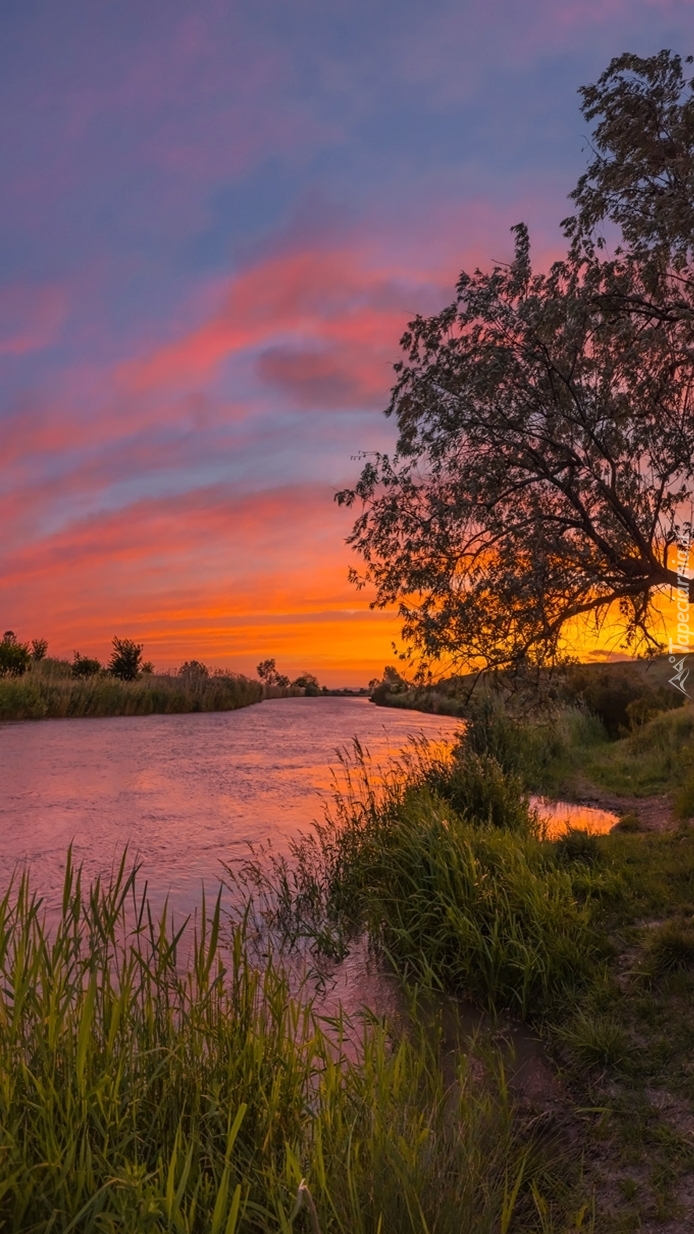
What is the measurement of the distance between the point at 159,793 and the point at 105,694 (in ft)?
47.1

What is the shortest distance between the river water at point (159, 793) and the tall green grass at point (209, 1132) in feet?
4.78

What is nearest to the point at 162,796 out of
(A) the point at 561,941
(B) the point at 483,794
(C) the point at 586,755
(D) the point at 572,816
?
(B) the point at 483,794

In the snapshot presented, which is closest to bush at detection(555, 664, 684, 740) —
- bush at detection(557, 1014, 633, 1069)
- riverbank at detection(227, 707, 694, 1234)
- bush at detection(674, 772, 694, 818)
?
bush at detection(674, 772, 694, 818)

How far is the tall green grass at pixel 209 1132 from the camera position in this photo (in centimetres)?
252

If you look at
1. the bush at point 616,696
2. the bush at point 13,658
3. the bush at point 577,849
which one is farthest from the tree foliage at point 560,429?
the bush at point 13,658

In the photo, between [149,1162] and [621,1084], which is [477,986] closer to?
[621,1084]

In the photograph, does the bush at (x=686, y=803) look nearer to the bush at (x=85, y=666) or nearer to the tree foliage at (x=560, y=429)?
the tree foliage at (x=560, y=429)

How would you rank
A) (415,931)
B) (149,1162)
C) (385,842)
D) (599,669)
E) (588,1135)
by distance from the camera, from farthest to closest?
(599,669)
(385,842)
(415,931)
(588,1135)
(149,1162)

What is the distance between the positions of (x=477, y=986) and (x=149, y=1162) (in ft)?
11.8

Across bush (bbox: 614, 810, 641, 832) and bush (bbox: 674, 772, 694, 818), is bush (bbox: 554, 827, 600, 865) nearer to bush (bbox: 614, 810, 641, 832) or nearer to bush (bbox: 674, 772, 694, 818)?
bush (bbox: 614, 810, 641, 832)

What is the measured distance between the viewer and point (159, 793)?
547 inches

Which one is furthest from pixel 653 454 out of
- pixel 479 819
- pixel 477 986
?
pixel 477 986

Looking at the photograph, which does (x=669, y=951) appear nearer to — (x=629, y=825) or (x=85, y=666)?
(x=629, y=825)

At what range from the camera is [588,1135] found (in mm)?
4371
